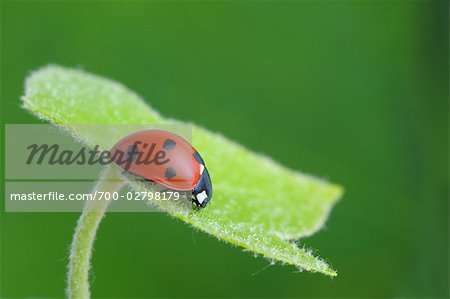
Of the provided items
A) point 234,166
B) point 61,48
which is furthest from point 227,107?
point 234,166

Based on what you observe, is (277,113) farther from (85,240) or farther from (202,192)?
(85,240)

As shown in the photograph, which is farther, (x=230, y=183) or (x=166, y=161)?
(x=230, y=183)

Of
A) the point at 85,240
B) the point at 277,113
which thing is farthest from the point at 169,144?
the point at 277,113

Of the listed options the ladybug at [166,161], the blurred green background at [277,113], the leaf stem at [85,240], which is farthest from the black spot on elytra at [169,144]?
the blurred green background at [277,113]

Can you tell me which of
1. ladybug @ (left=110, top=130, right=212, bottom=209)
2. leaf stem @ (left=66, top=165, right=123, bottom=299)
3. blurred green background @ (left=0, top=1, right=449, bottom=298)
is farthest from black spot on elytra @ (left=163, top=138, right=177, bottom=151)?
blurred green background @ (left=0, top=1, right=449, bottom=298)

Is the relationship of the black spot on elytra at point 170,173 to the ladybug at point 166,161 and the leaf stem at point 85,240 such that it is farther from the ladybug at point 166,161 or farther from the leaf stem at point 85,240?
the leaf stem at point 85,240

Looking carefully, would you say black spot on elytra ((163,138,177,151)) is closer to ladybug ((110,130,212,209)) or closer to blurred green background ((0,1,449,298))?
ladybug ((110,130,212,209))
